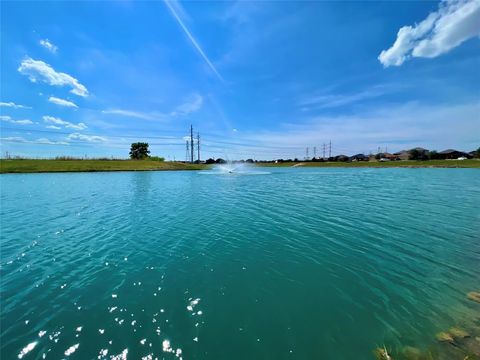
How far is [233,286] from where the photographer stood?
916 cm

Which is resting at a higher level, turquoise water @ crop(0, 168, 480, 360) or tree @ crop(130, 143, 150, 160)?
tree @ crop(130, 143, 150, 160)

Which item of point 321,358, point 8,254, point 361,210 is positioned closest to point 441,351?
point 321,358

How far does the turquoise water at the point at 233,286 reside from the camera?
6.30 meters

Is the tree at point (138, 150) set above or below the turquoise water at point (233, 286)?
above

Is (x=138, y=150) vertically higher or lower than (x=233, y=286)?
higher

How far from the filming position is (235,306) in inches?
309

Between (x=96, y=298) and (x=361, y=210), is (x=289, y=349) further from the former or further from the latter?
(x=361, y=210)

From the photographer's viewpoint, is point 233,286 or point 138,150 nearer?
point 233,286

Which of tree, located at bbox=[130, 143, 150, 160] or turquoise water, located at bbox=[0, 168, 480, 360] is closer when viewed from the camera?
turquoise water, located at bbox=[0, 168, 480, 360]

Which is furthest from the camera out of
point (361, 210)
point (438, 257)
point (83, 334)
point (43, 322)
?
point (361, 210)

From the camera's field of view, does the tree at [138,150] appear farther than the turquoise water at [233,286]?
Yes

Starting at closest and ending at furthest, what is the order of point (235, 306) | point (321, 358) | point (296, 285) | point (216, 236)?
point (321, 358)
point (235, 306)
point (296, 285)
point (216, 236)

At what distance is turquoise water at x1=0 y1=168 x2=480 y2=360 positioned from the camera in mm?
6301

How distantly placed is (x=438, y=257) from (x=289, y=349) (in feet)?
34.7
